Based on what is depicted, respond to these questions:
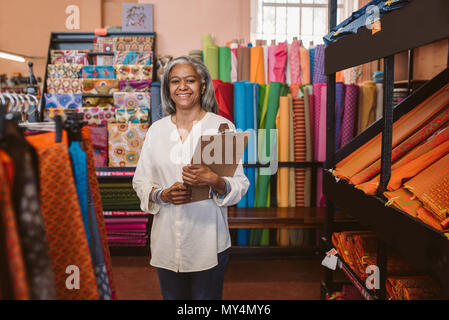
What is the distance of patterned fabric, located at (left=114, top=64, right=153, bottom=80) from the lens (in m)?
3.88

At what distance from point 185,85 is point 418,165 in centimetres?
104

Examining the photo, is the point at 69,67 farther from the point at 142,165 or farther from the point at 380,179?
the point at 380,179

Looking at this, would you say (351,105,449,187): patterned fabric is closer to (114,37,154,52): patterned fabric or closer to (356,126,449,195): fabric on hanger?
(356,126,449,195): fabric on hanger

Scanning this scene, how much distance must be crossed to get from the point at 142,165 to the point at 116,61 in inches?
114

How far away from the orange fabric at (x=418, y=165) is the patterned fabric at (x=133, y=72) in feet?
9.95

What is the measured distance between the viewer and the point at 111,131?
3.43 meters

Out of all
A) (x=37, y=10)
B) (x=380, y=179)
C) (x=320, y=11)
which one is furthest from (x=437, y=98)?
(x=37, y=10)

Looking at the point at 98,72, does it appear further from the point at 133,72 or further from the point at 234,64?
the point at 234,64

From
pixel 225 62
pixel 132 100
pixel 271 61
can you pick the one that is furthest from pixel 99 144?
pixel 271 61

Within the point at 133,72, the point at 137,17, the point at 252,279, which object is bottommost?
the point at 252,279

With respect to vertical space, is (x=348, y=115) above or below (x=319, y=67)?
below

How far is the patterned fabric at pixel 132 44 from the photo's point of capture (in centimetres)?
442

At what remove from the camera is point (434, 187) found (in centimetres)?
123
